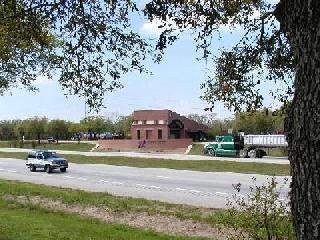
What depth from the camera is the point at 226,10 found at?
751cm

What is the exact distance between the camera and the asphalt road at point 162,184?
2275 cm

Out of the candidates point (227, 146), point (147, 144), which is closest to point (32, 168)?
point (227, 146)

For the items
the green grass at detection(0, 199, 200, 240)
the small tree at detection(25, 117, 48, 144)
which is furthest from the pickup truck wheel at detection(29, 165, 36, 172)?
the small tree at detection(25, 117, 48, 144)

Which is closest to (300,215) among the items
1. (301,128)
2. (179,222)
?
(301,128)

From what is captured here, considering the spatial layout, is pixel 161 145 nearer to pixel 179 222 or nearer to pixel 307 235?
pixel 179 222

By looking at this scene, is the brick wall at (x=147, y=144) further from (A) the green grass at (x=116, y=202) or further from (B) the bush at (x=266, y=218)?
(B) the bush at (x=266, y=218)

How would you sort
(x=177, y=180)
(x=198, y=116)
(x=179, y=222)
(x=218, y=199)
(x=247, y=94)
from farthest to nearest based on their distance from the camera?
(x=198, y=116)
(x=177, y=180)
(x=218, y=199)
(x=179, y=222)
(x=247, y=94)

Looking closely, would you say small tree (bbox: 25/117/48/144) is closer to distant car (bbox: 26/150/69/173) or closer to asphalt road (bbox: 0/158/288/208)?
distant car (bbox: 26/150/69/173)

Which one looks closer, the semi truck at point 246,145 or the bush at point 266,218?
the bush at point 266,218

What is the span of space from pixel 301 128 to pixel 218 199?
61.1 feet

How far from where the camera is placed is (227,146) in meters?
53.1

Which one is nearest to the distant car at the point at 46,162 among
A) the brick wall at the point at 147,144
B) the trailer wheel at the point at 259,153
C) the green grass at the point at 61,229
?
the trailer wheel at the point at 259,153

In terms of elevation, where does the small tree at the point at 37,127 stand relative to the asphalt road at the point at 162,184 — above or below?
above

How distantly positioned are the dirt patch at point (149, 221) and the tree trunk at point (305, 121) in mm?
9595
